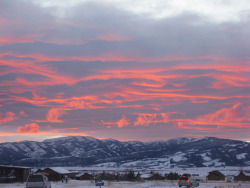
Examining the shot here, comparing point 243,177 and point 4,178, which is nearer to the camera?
point 4,178

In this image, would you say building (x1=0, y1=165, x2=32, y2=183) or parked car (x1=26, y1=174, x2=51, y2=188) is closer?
parked car (x1=26, y1=174, x2=51, y2=188)

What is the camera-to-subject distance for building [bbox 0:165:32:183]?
82188 mm

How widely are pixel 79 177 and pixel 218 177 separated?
52.1 meters

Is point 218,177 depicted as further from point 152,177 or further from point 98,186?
point 98,186

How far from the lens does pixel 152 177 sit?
450 feet

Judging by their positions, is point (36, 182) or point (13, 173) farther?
point (13, 173)

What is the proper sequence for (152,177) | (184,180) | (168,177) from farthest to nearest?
(152,177) < (168,177) < (184,180)

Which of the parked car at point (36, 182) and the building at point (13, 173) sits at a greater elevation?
the building at point (13, 173)

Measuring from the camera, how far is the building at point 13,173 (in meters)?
82.2

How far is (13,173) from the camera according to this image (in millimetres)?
85312

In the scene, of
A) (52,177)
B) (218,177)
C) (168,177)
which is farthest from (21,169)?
(218,177)

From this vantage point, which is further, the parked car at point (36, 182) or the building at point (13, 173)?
the building at point (13, 173)

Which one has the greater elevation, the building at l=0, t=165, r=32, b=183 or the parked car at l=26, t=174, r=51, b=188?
the building at l=0, t=165, r=32, b=183

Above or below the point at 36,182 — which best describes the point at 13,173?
above
